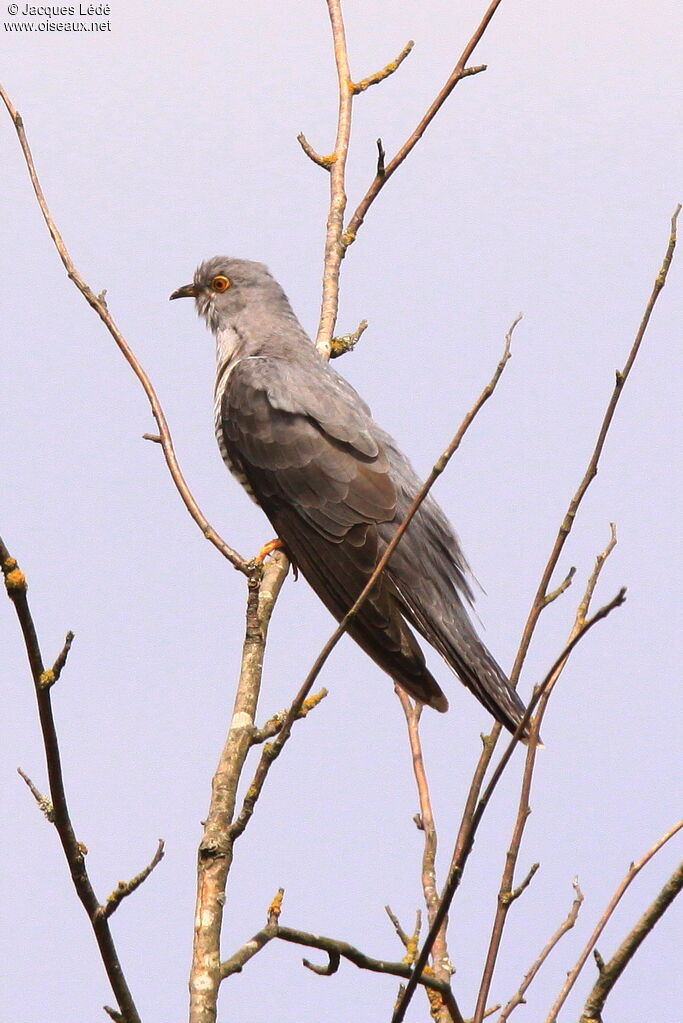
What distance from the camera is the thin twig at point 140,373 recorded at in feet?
11.5

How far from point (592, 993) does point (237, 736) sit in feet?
4.16

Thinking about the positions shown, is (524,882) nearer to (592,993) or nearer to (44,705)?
(592,993)

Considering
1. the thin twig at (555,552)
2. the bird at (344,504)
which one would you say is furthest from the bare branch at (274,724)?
the bird at (344,504)

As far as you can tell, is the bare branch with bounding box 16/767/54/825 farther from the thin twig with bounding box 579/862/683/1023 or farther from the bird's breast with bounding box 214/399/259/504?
the bird's breast with bounding box 214/399/259/504

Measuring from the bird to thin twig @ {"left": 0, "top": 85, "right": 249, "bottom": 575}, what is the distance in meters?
1.10

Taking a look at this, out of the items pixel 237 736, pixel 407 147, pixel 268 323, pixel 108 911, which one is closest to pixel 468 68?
pixel 407 147

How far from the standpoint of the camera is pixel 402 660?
172 inches

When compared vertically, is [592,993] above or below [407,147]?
below

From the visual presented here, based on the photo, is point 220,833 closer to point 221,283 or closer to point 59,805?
point 59,805

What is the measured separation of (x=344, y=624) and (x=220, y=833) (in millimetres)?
786

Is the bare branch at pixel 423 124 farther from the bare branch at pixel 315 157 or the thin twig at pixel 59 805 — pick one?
the thin twig at pixel 59 805

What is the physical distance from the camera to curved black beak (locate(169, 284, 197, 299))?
643 centimetres

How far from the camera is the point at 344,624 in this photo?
101 inches

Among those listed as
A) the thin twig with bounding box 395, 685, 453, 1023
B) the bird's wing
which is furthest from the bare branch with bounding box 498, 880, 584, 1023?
the bird's wing
